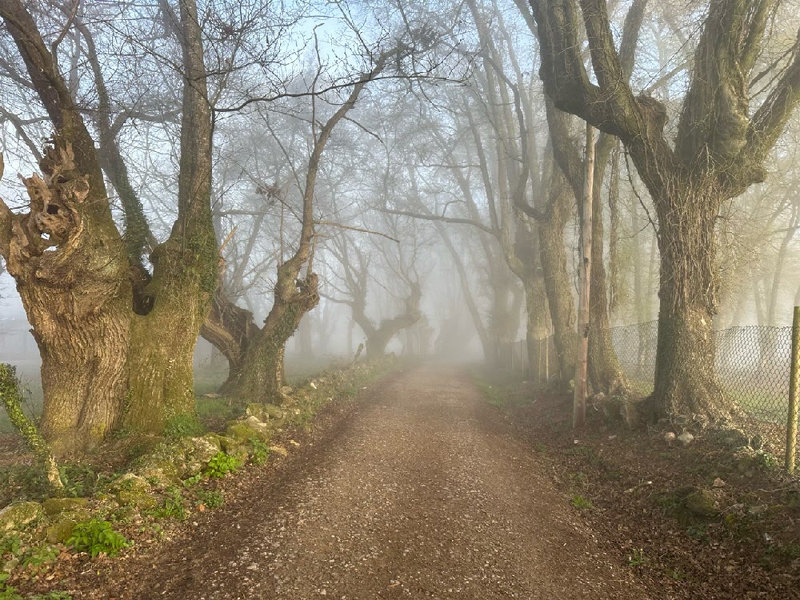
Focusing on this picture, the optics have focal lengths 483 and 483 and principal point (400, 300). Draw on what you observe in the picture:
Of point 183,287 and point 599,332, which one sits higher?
point 183,287

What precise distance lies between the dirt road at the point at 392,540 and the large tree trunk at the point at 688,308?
230 cm

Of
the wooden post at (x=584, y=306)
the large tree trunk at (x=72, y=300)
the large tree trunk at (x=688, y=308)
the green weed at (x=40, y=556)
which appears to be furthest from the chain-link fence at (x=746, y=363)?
the large tree trunk at (x=72, y=300)

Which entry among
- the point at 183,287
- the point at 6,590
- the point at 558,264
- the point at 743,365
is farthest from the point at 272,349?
the point at 743,365

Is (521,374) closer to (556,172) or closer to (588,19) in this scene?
(556,172)

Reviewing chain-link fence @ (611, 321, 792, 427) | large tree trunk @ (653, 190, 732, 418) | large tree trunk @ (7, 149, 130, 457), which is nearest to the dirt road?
large tree trunk @ (653, 190, 732, 418)

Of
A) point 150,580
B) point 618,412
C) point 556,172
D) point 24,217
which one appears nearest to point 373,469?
point 150,580

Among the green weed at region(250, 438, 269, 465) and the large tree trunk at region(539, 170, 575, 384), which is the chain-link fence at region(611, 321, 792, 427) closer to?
the large tree trunk at region(539, 170, 575, 384)

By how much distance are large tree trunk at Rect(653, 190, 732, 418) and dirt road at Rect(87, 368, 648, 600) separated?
2304 millimetres

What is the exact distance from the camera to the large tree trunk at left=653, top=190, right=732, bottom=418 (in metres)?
6.86

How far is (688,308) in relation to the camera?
7.03 metres

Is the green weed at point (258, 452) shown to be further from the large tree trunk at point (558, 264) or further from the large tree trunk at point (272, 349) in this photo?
the large tree trunk at point (558, 264)

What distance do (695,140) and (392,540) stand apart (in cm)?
686

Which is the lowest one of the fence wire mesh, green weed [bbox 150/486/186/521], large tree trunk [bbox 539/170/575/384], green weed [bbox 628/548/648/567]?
green weed [bbox 628/548/648/567]

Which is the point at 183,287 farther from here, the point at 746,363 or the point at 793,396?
the point at 746,363
